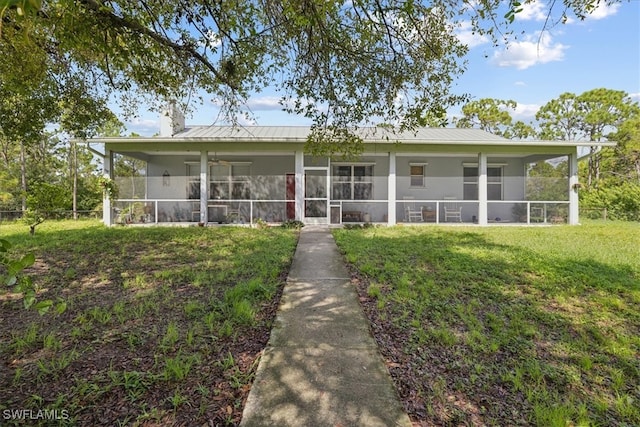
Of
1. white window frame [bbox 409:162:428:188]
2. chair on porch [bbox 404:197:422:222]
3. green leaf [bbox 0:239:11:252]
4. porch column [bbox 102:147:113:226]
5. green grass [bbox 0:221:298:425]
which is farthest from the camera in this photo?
white window frame [bbox 409:162:428:188]

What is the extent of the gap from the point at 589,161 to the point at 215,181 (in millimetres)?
29812

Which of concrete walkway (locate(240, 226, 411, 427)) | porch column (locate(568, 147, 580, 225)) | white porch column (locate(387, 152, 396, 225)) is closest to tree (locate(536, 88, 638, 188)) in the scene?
porch column (locate(568, 147, 580, 225))

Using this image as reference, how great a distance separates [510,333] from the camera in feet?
11.0

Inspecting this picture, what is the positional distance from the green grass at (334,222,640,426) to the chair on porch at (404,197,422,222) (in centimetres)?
599

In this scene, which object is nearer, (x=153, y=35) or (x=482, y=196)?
(x=153, y=35)

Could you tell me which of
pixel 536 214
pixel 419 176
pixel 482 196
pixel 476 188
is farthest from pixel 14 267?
pixel 536 214

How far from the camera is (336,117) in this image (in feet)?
17.6

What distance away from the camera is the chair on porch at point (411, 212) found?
12.7 m

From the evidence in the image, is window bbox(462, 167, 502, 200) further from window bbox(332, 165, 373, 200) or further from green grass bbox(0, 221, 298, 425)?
green grass bbox(0, 221, 298, 425)

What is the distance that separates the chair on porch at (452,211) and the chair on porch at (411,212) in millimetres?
990

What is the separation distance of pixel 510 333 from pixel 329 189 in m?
9.03

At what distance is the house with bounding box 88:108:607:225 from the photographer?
38.3 ft

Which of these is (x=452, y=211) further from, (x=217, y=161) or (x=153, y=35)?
(x=153, y=35)

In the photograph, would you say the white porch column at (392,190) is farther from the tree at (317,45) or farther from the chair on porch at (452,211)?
the tree at (317,45)
